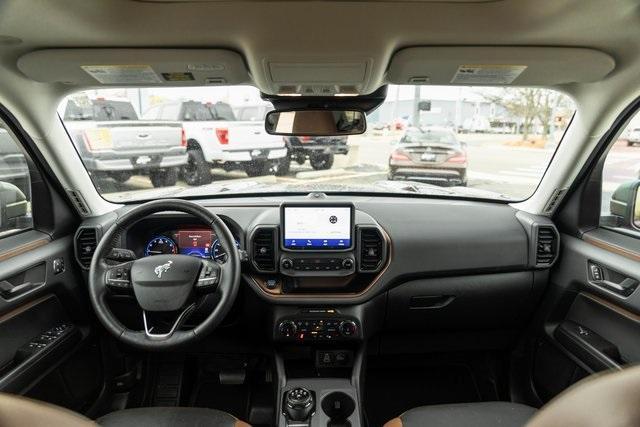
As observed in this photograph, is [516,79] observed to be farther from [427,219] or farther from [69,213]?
[69,213]

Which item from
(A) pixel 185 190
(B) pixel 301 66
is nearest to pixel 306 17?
(B) pixel 301 66

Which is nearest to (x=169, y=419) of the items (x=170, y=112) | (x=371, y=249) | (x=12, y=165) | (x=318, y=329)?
(x=318, y=329)

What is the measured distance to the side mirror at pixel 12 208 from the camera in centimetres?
270

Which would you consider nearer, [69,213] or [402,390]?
[69,213]

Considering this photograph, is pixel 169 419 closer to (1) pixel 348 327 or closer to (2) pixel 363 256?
(1) pixel 348 327

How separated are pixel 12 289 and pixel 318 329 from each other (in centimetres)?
166

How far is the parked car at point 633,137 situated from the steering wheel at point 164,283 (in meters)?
2.28

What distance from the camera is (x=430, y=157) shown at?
3.49 m

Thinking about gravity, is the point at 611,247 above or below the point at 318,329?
above

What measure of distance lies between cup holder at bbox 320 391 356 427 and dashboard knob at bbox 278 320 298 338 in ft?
1.39

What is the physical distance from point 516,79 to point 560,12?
0.81 metres

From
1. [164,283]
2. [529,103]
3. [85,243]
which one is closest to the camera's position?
[164,283]

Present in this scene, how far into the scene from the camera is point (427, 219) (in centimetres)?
308

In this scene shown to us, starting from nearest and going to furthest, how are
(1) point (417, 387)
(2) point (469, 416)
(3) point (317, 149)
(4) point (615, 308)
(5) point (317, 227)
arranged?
(2) point (469, 416), (4) point (615, 308), (5) point (317, 227), (3) point (317, 149), (1) point (417, 387)
